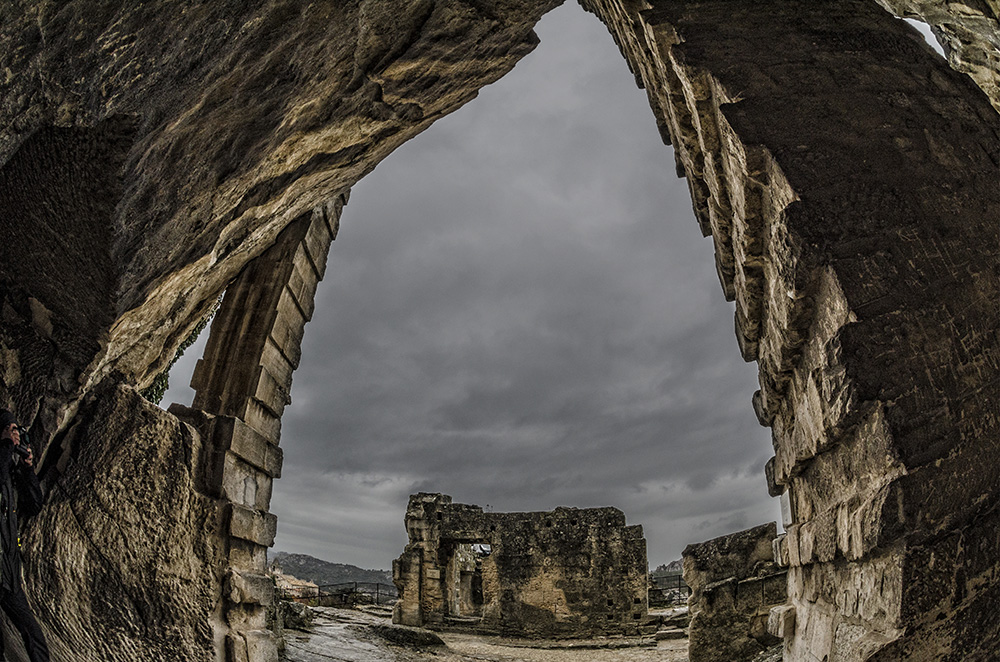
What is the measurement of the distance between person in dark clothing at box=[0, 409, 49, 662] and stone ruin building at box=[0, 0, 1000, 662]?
413 mm

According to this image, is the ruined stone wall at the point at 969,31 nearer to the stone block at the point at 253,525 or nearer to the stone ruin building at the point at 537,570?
the stone block at the point at 253,525

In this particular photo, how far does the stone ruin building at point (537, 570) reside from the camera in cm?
1618

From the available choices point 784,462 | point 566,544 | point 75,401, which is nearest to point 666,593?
point 566,544

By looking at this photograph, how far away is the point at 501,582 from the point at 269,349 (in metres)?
13.4

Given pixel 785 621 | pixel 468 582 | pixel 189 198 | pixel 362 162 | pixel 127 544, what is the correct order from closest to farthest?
pixel 189 198 → pixel 785 621 → pixel 127 544 → pixel 362 162 → pixel 468 582

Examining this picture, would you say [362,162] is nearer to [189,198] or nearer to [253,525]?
[189,198]

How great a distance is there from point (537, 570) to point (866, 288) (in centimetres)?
1592

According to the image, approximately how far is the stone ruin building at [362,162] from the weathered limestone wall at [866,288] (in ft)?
0.04

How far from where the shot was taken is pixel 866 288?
2.48 meters

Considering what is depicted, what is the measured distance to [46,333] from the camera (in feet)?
12.3

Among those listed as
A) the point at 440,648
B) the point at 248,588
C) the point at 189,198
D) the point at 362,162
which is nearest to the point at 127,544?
the point at 248,588

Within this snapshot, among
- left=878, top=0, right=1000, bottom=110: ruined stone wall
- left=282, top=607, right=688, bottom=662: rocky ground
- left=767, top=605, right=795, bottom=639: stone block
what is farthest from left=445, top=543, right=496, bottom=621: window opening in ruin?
left=878, top=0, right=1000, bottom=110: ruined stone wall

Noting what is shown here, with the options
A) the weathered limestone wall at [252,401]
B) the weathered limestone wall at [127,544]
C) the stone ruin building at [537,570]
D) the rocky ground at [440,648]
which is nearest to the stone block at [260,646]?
the weathered limestone wall at [252,401]

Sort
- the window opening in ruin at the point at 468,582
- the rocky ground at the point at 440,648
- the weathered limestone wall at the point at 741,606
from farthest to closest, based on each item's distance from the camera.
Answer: the window opening in ruin at the point at 468,582 → the rocky ground at the point at 440,648 → the weathered limestone wall at the point at 741,606
